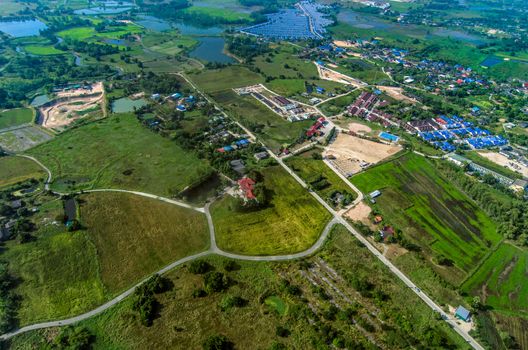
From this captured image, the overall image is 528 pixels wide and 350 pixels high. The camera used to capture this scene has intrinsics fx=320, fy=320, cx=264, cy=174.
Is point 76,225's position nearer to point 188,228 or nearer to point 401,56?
point 188,228

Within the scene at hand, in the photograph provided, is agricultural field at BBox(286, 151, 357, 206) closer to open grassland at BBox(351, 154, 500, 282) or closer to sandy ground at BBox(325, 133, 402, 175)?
sandy ground at BBox(325, 133, 402, 175)

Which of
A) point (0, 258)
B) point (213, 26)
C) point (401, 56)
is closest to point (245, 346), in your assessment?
point (0, 258)

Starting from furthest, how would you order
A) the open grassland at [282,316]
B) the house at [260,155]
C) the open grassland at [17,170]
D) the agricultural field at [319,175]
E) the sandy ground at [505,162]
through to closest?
the sandy ground at [505,162], the house at [260,155], the open grassland at [17,170], the agricultural field at [319,175], the open grassland at [282,316]

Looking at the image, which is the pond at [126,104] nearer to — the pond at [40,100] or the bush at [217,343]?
the pond at [40,100]

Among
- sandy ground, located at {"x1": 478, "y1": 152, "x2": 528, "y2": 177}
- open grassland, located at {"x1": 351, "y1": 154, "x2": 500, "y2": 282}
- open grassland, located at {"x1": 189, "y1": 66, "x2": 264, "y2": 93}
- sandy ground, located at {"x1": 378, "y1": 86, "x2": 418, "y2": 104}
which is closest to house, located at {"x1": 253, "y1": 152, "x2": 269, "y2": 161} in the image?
open grassland, located at {"x1": 351, "y1": 154, "x2": 500, "y2": 282}

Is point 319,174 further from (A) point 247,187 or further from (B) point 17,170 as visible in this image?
(B) point 17,170

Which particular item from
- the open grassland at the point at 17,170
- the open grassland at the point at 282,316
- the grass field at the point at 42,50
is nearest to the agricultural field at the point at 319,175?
the open grassland at the point at 282,316
